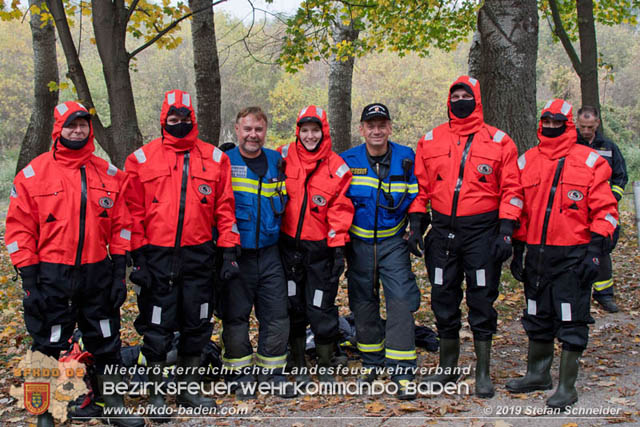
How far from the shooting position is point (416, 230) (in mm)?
4781

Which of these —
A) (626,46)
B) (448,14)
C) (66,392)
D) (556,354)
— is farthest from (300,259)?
(626,46)

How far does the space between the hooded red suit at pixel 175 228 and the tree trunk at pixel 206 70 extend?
3.66 m

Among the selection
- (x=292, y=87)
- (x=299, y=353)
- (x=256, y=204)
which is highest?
(x=292, y=87)

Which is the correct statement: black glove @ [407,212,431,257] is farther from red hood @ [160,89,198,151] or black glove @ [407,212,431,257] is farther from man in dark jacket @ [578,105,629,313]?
man in dark jacket @ [578,105,629,313]

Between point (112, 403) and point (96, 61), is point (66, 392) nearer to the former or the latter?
point (112, 403)

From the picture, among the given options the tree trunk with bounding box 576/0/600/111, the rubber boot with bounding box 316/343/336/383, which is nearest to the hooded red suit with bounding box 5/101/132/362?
the rubber boot with bounding box 316/343/336/383

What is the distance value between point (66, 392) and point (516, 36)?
6.39m

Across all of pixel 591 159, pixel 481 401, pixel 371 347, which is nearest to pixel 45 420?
pixel 371 347

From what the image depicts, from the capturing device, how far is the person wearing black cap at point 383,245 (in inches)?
191

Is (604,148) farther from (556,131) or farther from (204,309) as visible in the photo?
(204,309)

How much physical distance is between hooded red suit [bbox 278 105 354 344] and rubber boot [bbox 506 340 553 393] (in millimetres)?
1627

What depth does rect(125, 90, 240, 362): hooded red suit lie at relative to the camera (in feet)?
14.2

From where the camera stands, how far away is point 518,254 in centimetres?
472

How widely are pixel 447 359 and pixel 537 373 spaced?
29.0 inches
